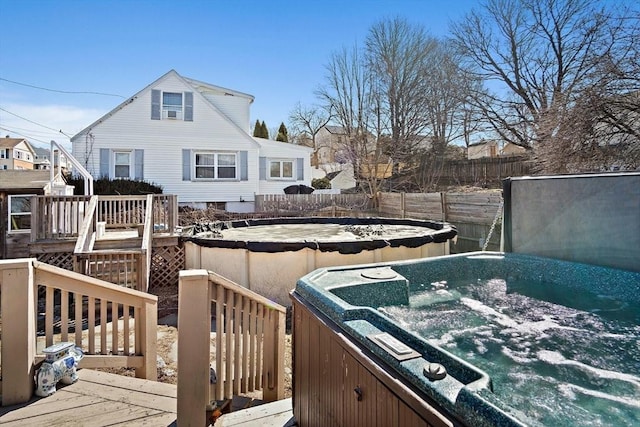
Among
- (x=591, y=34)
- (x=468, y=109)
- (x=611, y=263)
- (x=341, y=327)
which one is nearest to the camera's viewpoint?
(x=341, y=327)

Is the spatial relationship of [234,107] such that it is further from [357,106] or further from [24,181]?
[24,181]

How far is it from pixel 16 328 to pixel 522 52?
60.1ft

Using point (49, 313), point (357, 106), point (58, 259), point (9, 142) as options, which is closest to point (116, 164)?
point (58, 259)

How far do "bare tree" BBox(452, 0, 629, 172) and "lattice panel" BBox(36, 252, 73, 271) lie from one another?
13.7m

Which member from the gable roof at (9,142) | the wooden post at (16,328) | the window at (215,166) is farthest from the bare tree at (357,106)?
the gable roof at (9,142)

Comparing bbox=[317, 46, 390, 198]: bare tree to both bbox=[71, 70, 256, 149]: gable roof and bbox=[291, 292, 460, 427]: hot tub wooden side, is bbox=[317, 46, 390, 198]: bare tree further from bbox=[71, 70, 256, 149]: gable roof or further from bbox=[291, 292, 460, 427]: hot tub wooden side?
bbox=[291, 292, 460, 427]: hot tub wooden side

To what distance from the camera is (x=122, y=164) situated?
13188 millimetres

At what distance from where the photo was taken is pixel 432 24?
57.6ft

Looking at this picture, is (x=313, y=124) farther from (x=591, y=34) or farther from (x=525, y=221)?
(x=525, y=221)

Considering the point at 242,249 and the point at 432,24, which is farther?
the point at 432,24

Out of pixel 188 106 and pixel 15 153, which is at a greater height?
pixel 15 153

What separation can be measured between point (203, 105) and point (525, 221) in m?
12.5

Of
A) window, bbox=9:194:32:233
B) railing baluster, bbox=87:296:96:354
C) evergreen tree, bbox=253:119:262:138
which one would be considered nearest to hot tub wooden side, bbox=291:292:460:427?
railing baluster, bbox=87:296:96:354

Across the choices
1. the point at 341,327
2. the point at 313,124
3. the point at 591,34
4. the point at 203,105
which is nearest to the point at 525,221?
the point at 341,327
